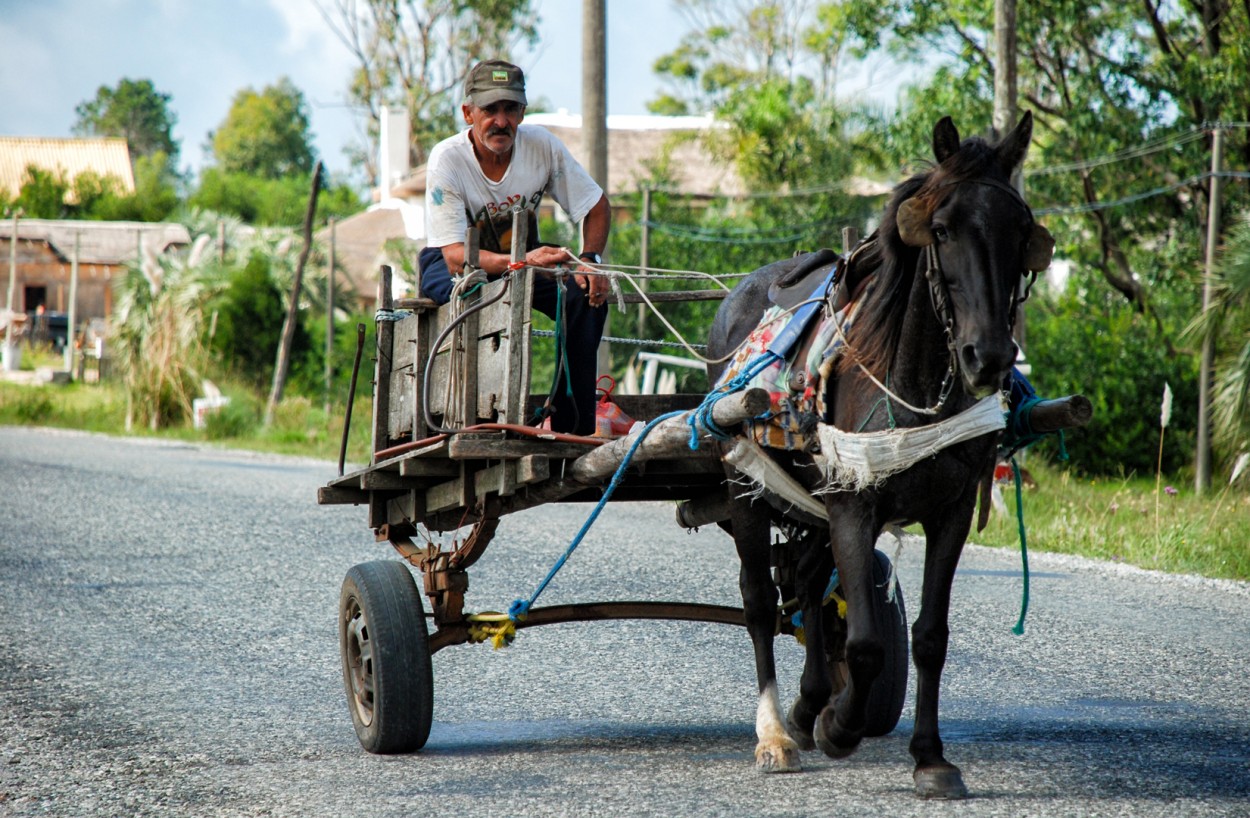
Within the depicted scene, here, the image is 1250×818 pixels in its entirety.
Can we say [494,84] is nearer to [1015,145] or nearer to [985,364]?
[1015,145]

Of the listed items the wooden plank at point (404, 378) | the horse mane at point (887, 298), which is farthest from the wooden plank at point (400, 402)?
the horse mane at point (887, 298)

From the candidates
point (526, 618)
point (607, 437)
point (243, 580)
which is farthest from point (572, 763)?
point (243, 580)

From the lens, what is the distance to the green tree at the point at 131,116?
95.8 meters

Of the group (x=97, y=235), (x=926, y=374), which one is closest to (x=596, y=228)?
(x=926, y=374)

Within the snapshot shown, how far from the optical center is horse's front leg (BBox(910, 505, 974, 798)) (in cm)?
458

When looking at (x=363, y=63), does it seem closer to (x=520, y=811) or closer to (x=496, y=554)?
(x=496, y=554)

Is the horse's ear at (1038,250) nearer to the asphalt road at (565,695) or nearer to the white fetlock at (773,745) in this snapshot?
the asphalt road at (565,695)

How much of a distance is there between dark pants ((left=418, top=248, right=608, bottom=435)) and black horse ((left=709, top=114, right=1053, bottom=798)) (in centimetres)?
115

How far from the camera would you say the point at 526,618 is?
5.62 m

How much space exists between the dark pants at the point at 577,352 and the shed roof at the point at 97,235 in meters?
47.5

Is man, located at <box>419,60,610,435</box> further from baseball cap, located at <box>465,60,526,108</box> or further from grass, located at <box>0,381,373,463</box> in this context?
grass, located at <box>0,381,373,463</box>

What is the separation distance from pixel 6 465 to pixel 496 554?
1013cm

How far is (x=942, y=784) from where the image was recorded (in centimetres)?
454

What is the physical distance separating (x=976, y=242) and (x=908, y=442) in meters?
0.63
